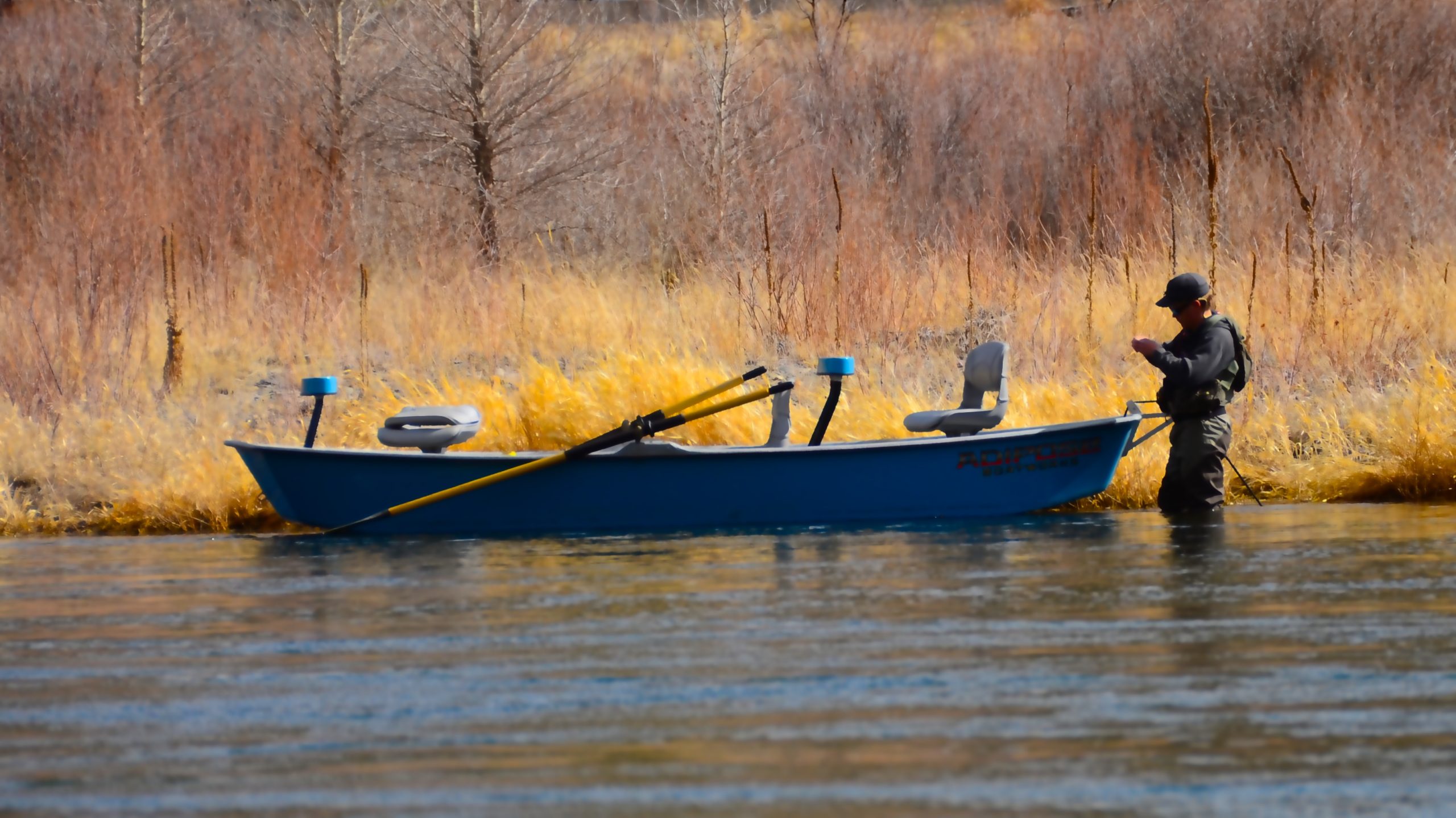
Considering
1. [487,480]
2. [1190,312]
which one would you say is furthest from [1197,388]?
[487,480]

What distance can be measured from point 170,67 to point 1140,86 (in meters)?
12.0

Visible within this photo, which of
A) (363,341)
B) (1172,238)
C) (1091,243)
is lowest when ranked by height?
(363,341)

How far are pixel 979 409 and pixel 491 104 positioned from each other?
11.4 meters

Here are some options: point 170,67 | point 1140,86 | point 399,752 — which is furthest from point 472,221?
point 399,752

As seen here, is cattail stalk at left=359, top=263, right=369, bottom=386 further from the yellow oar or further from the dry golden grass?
the yellow oar

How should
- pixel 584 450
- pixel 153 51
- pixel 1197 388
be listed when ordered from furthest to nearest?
pixel 153 51
pixel 584 450
pixel 1197 388

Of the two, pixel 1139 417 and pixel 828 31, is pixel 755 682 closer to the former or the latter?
pixel 1139 417

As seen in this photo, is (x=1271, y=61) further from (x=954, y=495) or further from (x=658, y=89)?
(x=954, y=495)

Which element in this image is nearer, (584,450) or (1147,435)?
(584,450)

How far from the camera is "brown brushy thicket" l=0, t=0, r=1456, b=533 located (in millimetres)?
12789

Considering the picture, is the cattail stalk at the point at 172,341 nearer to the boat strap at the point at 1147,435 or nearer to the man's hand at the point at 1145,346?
the boat strap at the point at 1147,435

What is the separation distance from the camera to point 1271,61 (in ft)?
75.4

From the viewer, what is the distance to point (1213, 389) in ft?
34.0

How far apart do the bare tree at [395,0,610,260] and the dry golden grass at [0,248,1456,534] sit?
4569 millimetres
